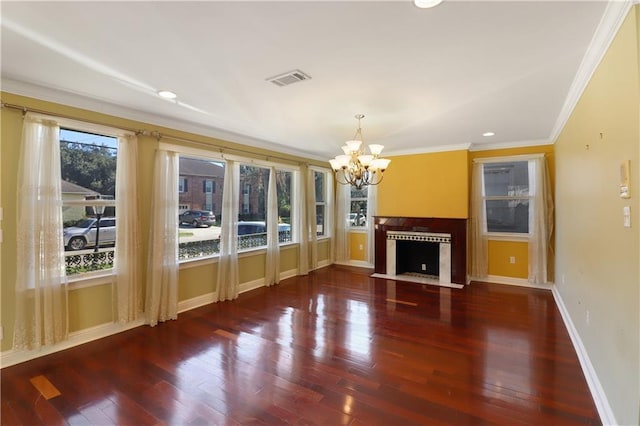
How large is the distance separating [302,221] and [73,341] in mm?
3791

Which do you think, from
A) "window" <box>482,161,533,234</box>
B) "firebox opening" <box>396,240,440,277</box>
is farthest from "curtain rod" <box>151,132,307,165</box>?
"window" <box>482,161,533,234</box>

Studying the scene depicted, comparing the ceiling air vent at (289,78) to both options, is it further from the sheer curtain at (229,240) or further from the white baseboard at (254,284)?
the white baseboard at (254,284)

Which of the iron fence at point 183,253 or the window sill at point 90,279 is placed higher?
the iron fence at point 183,253

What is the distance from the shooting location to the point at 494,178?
217 inches

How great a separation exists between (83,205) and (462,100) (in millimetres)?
4166

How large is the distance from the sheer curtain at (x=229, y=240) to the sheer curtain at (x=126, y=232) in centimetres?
122

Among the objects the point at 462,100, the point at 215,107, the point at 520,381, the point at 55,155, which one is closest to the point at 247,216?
the point at 215,107

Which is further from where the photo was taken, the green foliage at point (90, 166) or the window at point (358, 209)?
the window at point (358, 209)

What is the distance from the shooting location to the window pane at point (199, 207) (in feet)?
13.6

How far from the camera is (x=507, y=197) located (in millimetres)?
5387

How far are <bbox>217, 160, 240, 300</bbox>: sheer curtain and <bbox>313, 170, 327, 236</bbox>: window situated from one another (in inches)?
102

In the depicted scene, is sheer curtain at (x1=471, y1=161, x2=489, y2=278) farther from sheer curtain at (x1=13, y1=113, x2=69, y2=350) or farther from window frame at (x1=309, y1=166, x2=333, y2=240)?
sheer curtain at (x1=13, y1=113, x2=69, y2=350)

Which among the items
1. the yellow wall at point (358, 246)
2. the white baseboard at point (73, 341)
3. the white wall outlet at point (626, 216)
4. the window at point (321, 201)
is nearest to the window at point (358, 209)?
the yellow wall at point (358, 246)

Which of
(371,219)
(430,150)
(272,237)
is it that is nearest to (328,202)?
(371,219)
